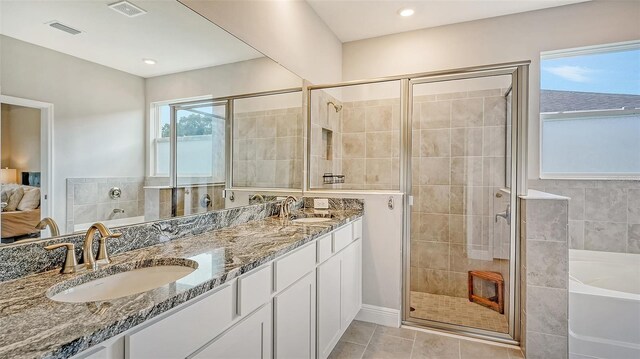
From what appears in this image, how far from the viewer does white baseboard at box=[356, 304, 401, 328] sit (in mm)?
2479

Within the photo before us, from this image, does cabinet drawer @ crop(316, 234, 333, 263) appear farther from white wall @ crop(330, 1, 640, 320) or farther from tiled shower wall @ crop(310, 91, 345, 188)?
tiled shower wall @ crop(310, 91, 345, 188)

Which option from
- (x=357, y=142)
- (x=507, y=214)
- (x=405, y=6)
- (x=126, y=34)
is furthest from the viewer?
(x=357, y=142)

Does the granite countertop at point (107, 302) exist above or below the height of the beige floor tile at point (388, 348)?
above

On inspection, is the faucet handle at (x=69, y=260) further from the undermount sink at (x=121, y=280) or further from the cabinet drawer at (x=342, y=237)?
the cabinet drawer at (x=342, y=237)

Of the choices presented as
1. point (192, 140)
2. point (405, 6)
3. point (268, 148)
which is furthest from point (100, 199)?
point (405, 6)

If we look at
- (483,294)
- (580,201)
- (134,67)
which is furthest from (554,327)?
(134,67)

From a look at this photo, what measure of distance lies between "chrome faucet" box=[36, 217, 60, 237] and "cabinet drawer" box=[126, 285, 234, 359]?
0.58 meters

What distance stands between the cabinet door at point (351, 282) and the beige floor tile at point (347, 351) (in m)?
0.15

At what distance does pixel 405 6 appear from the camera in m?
2.77

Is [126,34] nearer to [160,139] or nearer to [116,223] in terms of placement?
[160,139]

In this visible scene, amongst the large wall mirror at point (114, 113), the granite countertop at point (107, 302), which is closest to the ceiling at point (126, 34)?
the large wall mirror at point (114, 113)

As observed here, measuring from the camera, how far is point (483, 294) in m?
2.57

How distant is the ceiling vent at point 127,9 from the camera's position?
46.2 inches

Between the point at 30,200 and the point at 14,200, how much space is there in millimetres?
46
